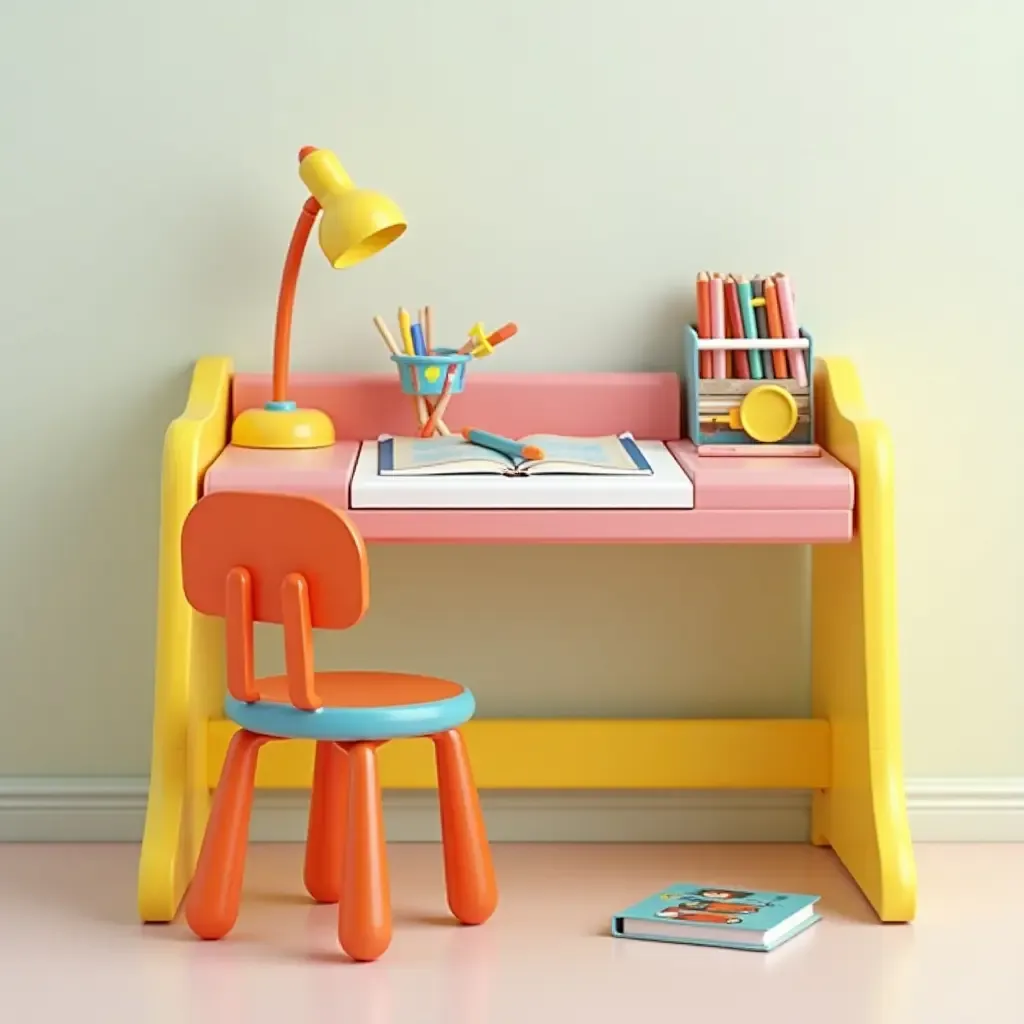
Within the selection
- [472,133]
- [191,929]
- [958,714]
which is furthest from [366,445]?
[958,714]

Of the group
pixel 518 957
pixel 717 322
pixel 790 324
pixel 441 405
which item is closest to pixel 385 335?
pixel 441 405

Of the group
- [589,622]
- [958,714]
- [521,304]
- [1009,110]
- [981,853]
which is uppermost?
[1009,110]

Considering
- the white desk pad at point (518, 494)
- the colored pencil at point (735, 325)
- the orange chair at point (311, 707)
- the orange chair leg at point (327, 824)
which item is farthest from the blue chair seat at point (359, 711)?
the colored pencil at point (735, 325)

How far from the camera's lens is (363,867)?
96.9 inches

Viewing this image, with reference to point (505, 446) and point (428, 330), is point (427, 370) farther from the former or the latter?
point (505, 446)

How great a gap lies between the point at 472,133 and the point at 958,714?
4.15 feet

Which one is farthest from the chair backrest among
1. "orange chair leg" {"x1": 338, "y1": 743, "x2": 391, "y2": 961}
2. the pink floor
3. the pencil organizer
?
the pencil organizer

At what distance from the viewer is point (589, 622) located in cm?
312

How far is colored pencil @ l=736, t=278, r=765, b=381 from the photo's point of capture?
2.91m

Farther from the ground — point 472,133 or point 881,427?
point 472,133

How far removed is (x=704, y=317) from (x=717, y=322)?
0.02 meters

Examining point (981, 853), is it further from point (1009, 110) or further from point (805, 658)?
point (1009, 110)

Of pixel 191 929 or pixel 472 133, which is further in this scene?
pixel 472 133

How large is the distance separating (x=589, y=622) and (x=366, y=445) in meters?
0.49
